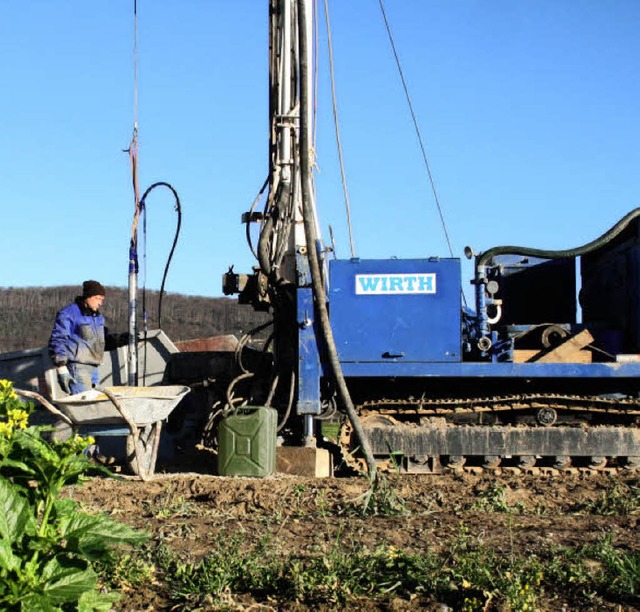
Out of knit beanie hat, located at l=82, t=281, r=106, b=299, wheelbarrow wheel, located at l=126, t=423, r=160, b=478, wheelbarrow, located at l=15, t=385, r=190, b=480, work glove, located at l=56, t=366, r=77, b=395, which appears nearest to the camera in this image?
wheelbarrow, located at l=15, t=385, r=190, b=480

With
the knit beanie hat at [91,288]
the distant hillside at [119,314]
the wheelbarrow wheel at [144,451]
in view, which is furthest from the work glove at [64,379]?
the distant hillside at [119,314]

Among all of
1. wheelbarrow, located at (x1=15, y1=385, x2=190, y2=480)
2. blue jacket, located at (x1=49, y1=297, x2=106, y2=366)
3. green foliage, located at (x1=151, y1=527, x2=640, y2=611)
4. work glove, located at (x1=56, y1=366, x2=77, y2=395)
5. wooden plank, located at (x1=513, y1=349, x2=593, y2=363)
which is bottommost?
green foliage, located at (x1=151, y1=527, x2=640, y2=611)

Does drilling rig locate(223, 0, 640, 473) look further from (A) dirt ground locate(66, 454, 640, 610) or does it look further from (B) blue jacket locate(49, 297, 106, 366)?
(B) blue jacket locate(49, 297, 106, 366)

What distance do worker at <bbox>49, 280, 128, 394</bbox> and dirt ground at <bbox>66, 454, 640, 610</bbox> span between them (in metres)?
1.74

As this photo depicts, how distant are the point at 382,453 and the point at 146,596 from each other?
497 centimetres

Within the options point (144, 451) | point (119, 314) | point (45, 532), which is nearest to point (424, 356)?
point (144, 451)

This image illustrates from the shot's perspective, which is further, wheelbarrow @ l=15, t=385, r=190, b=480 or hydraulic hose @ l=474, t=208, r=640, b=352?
hydraulic hose @ l=474, t=208, r=640, b=352

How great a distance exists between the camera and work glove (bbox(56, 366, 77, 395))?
32.9ft

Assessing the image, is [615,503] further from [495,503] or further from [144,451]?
[144,451]

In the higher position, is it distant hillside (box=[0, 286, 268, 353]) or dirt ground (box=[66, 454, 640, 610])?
distant hillside (box=[0, 286, 268, 353])

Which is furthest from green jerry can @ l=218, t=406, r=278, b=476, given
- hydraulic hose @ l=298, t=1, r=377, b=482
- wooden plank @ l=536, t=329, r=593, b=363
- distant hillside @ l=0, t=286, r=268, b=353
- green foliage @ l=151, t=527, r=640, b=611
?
distant hillside @ l=0, t=286, r=268, b=353

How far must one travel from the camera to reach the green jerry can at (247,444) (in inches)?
357

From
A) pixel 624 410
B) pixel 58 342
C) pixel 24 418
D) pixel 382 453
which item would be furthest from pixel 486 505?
pixel 58 342

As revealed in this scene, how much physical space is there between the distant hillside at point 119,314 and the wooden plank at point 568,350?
1728 centimetres
